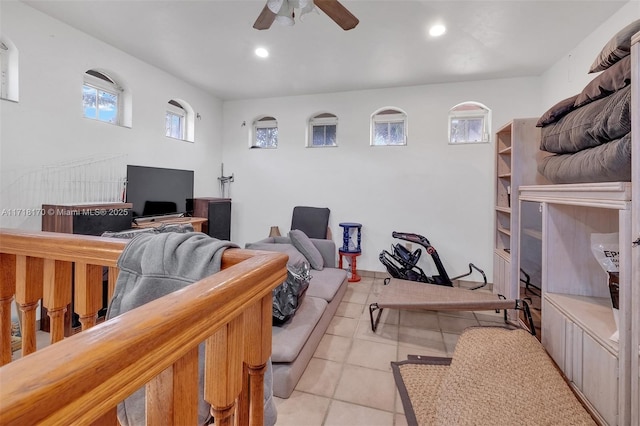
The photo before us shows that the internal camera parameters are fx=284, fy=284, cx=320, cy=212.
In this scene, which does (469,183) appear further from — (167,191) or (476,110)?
(167,191)

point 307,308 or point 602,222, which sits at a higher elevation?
point 602,222

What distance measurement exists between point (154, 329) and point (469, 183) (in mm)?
4215

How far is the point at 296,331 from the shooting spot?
205 cm

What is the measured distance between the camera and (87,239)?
82cm

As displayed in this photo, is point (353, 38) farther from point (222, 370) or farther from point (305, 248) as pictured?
point (222, 370)

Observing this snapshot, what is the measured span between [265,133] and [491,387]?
451cm

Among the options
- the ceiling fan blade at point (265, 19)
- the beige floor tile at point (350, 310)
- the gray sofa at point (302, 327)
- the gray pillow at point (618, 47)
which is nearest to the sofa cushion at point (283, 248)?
the gray sofa at point (302, 327)

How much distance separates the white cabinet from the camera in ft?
4.04

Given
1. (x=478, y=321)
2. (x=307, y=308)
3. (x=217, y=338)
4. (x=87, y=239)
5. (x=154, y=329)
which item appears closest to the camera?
(x=154, y=329)

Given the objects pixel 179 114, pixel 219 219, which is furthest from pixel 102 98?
pixel 219 219

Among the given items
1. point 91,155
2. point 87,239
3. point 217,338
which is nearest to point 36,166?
point 91,155

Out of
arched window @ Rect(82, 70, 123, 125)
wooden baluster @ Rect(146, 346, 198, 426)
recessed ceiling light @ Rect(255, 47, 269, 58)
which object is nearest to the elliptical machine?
recessed ceiling light @ Rect(255, 47, 269, 58)

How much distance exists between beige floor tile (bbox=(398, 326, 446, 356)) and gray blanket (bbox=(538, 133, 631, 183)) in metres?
1.57

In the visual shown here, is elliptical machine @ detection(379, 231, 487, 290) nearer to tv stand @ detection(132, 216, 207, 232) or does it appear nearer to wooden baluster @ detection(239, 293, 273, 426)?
tv stand @ detection(132, 216, 207, 232)
